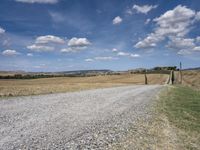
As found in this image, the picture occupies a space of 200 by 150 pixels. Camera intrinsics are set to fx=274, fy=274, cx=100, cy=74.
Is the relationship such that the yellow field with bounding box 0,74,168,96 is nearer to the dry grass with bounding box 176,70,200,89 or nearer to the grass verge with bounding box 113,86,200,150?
the dry grass with bounding box 176,70,200,89

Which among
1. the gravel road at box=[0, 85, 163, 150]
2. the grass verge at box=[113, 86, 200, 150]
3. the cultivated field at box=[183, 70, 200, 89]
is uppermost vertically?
the gravel road at box=[0, 85, 163, 150]

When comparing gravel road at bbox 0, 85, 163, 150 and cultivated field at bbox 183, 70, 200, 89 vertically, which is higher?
gravel road at bbox 0, 85, 163, 150

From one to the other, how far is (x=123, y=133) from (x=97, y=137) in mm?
1340

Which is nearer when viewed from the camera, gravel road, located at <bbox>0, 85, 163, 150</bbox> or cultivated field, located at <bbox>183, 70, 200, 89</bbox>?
gravel road, located at <bbox>0, 85, 163, 150</bbox>

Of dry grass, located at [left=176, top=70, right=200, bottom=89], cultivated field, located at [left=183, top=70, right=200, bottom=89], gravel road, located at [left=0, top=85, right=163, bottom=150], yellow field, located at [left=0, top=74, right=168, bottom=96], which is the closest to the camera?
gravel road, located at [left=0, top=85, right=163, bottom=150]

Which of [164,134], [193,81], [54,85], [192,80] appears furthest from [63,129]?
[192,80]

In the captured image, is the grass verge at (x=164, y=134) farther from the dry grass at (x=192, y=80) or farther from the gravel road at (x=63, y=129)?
the dry grass at (x=192, y=80)

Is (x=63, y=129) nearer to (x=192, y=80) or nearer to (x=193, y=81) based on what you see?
(x=193, y=81)

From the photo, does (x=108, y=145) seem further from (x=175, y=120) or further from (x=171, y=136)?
(x=175, y=120)

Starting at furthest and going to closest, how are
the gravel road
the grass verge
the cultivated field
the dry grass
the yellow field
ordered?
1. the cultivated field
2. the dry grass
3. the yellow field
4. the grass verge
5. the gravel road

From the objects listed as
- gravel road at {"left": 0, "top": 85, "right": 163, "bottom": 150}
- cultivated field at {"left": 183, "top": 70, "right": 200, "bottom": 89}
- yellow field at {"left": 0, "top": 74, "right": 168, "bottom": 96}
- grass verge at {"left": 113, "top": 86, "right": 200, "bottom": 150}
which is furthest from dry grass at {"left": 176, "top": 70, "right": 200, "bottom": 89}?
gravel road at {"left": 0, "top": 85, "right": 163, "bottom": 150}

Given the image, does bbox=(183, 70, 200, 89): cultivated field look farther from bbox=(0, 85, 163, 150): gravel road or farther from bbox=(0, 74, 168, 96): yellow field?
bbox=(0, 85, 163, 150): gravel road

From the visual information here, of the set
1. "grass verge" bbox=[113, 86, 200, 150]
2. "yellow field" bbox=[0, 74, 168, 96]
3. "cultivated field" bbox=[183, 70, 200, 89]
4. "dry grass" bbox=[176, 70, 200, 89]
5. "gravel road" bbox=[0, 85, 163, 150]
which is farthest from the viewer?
"cultivated field" bbox=[183, 70, 200, 89]

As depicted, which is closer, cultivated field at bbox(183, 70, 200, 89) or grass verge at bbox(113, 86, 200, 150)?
grass verge at bbox(113, 86, 200, 150)
